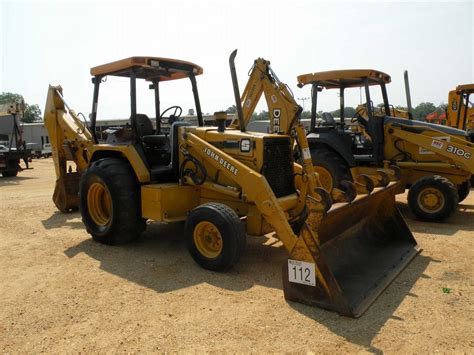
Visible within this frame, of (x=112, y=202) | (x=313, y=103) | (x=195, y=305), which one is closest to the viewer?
(x=195, y=305)

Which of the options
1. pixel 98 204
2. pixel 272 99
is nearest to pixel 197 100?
pixel 272 99

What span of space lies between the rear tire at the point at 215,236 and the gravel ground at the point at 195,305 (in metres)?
0.17

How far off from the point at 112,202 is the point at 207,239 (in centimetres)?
159

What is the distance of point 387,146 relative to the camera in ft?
26.9

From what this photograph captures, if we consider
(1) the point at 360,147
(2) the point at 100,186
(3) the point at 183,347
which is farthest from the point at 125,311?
(1) the point at 360,147

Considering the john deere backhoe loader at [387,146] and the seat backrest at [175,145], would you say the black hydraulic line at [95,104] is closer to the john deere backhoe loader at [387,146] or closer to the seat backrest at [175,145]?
the seat backrest at [175,145]

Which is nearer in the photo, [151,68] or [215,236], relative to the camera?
[215,236]

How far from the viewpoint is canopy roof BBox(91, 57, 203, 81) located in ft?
18.9

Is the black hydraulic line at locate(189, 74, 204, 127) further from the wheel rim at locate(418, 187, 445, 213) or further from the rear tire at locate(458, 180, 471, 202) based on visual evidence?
the rear tire at locate(458, 180, 471, 202)

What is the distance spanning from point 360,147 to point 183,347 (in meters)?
6.42

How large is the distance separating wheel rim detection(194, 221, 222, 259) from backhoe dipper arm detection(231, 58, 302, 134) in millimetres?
2288

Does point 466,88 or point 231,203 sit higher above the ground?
point 466,88

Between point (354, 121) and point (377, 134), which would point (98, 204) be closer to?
point (377, 134)

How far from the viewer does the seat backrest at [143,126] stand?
20.1 ft
